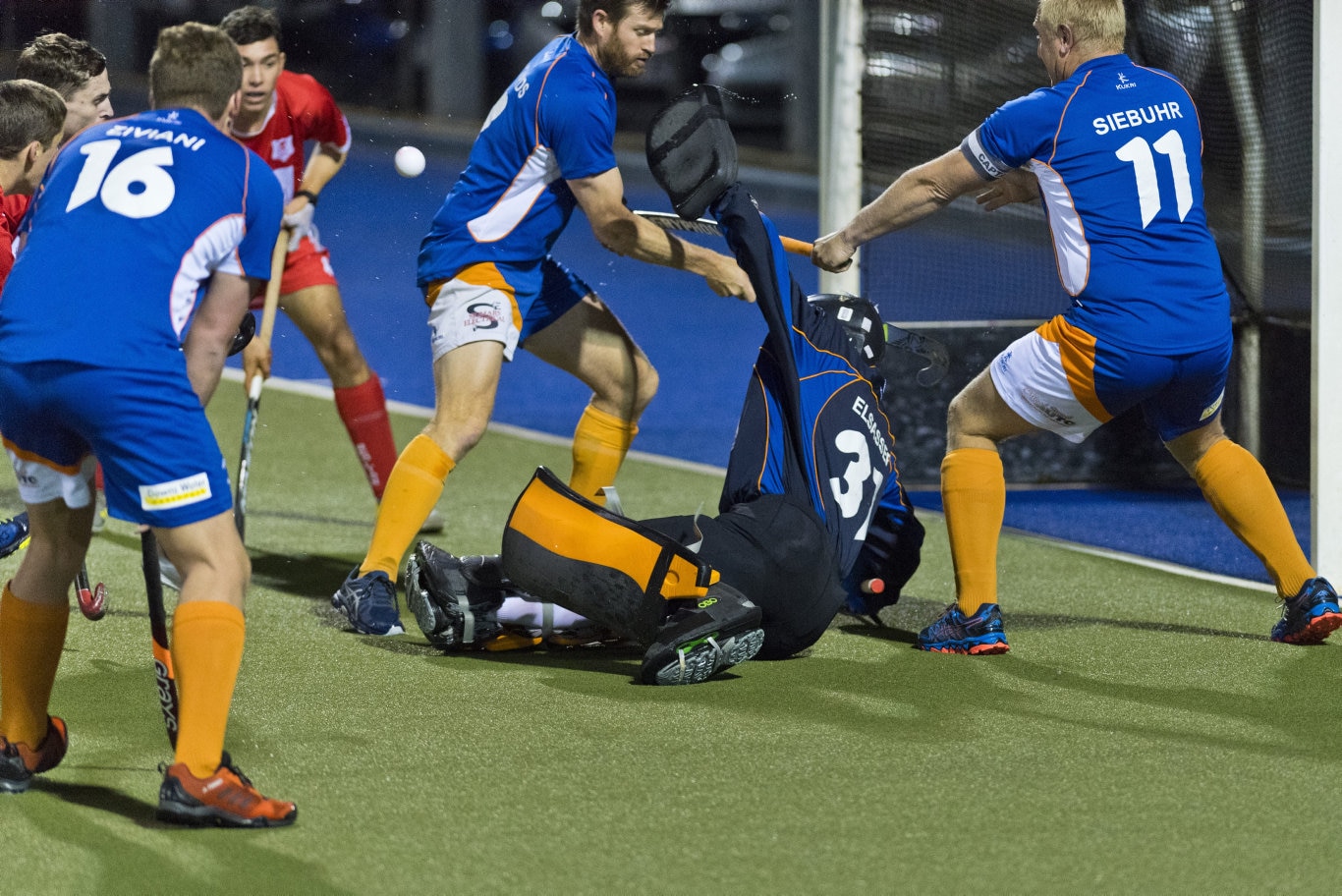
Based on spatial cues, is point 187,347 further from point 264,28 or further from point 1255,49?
point 1255,49

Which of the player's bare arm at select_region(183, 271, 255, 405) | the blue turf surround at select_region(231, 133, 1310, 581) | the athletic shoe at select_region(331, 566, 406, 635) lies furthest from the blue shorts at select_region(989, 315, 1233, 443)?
the player's bare arm at select_region(183, 271, 255, 405)

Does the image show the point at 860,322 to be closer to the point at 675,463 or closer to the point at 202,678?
the point at 202,678

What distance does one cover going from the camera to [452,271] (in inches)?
152

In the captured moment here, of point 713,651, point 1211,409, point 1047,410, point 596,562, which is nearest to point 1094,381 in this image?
point 1047,410

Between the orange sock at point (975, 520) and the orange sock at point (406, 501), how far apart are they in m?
1.17

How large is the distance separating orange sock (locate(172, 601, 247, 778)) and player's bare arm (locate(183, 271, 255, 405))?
0.36m

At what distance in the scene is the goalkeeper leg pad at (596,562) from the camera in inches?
128

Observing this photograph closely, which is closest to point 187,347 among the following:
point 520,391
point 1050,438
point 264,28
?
point 264,28

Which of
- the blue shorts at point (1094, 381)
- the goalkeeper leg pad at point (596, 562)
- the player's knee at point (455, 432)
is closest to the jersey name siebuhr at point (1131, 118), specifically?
the blue shorts at point (1094, 381)

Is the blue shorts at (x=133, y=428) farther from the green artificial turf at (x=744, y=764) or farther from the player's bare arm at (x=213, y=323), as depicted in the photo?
the green artificial turf at (x=744, y=764)

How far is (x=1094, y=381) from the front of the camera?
3.47 metres

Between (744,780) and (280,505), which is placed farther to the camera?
(280,505)

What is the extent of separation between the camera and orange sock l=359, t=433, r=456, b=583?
3.71 m

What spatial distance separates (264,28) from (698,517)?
1924mm
